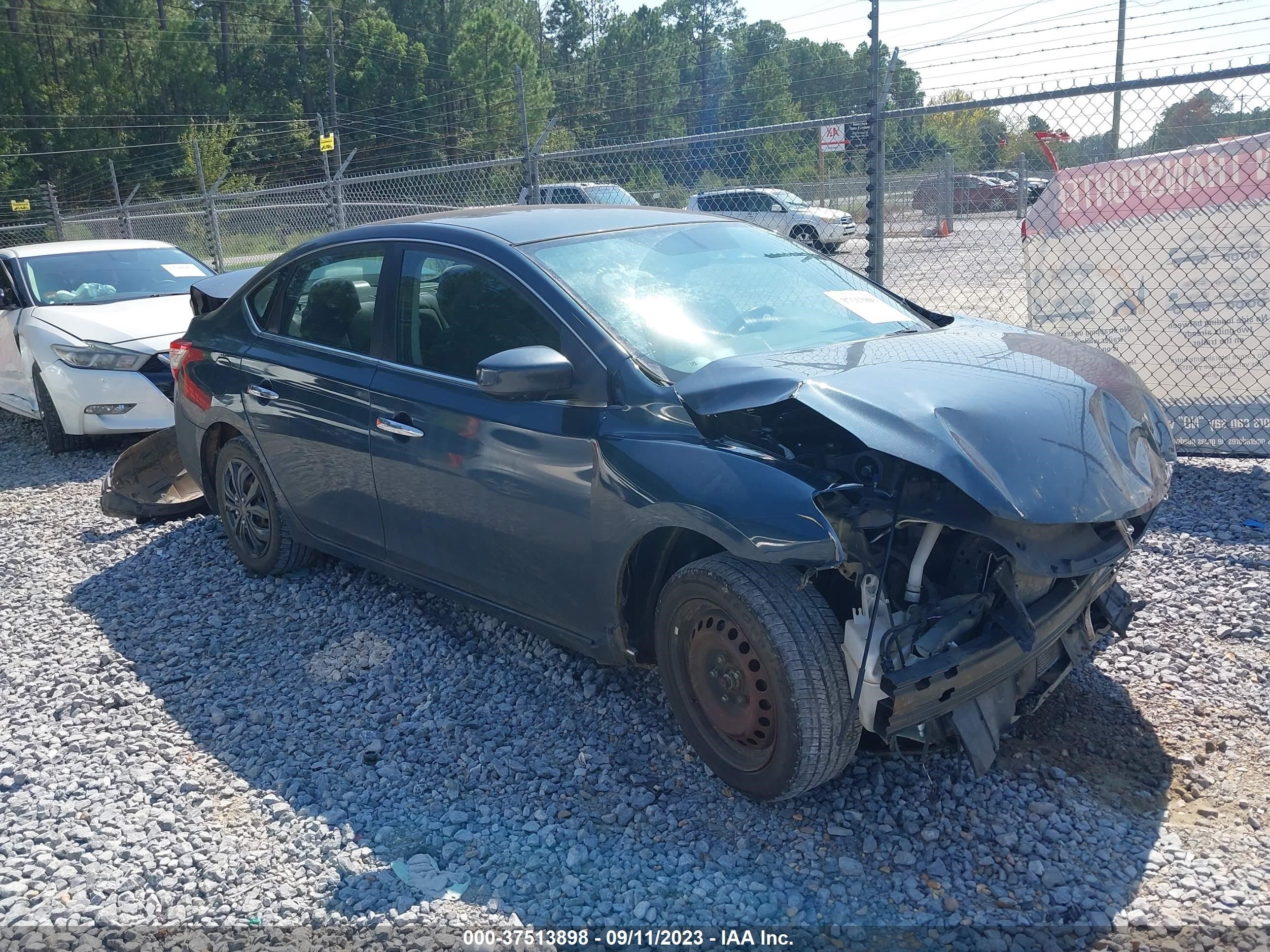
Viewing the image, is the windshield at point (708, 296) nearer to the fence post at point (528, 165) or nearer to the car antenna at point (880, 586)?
the car antenna at point (880, 586)

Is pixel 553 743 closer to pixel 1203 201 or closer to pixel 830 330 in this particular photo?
pixel 830 330

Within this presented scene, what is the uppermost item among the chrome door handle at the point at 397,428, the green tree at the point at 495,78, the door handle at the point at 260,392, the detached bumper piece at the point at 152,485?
the green tree at the point at 495,78

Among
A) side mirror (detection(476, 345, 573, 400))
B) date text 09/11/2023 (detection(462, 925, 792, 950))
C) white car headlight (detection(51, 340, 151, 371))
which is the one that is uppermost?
side mirror (detection(476, 345, 573, 400))

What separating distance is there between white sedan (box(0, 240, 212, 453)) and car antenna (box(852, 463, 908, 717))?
640 centimetres

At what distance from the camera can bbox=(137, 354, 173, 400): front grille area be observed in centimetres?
760

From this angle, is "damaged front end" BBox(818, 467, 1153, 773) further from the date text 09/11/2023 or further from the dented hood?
the date text 09/11/2023

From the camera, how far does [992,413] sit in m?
2.88

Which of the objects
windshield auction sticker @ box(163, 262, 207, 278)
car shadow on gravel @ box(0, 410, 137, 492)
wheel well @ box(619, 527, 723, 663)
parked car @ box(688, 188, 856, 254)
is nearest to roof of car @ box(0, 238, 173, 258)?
windshield auction sticker @ box(163, 262, 207, 278)

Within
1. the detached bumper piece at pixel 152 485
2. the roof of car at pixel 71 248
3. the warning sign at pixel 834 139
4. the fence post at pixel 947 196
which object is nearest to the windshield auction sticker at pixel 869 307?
the warning sign at pixel 834 139

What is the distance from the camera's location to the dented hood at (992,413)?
107 inches

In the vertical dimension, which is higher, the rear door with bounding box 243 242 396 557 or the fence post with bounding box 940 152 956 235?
the fence post with bounding box 940 152 956 235

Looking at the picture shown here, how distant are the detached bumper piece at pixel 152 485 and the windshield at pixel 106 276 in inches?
110

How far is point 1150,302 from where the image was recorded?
6254 mm

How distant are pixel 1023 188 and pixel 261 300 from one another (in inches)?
233
